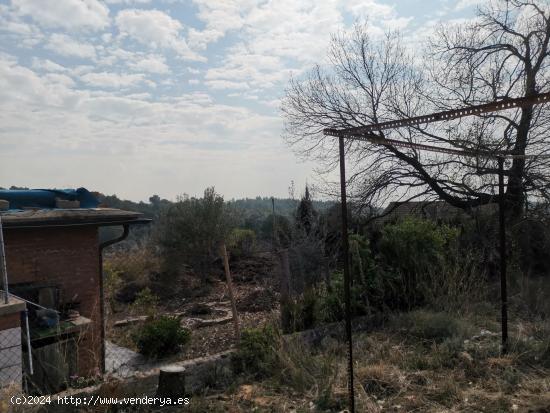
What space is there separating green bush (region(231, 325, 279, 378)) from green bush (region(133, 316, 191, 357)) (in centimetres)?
191

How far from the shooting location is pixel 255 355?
5.43m

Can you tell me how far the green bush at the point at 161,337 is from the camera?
22.8 feet

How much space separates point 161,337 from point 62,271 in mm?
1803

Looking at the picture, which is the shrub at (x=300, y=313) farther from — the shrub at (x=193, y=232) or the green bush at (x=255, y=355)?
the shrub at (x=193, y=232)

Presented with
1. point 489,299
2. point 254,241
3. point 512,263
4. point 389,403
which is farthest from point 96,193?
point 254,241

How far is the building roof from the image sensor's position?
6.31 metres

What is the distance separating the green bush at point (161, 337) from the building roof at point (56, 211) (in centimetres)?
176

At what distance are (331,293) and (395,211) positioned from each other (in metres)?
5.41

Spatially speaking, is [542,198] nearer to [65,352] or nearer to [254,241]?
[65,352]

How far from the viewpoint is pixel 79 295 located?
7.02 meters

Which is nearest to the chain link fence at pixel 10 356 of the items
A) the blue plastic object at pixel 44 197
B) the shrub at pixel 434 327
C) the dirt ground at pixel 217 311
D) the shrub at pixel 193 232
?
the dirt ground at pixel 217 311

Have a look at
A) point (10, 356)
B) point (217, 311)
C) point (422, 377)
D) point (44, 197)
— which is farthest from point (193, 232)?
point (422, 377)

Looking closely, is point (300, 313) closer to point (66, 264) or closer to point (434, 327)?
point (434, 327)

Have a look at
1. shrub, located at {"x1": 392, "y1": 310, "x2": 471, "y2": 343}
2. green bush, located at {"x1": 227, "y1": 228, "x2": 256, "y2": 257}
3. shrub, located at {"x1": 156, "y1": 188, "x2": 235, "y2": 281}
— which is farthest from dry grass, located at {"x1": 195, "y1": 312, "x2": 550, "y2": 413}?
green bush, located at {"x1": 227, "y1": 228, "x2": 256, "y2": 257}
